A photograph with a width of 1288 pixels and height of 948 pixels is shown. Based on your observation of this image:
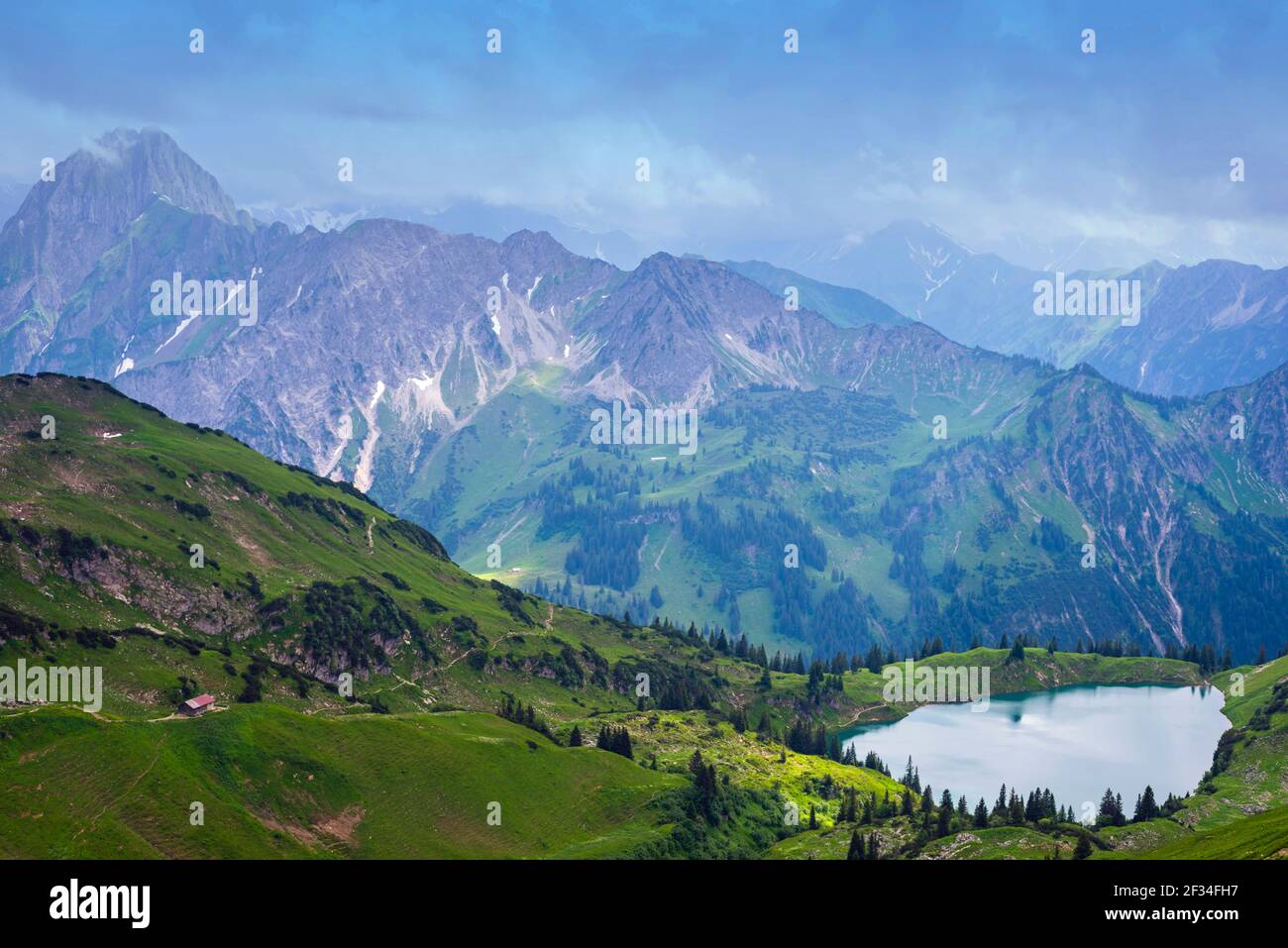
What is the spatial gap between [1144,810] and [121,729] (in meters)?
156

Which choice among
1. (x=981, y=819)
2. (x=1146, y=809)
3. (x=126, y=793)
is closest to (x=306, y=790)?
(x=126, y=793)

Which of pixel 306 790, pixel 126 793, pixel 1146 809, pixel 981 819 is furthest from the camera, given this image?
pixel 1146 809

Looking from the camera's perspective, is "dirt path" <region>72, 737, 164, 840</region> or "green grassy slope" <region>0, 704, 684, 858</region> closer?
"dirt path" <region>72, 737, 164, 840</region>

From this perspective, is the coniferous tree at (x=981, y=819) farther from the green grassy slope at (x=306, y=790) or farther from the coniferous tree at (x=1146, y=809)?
the green grassy slope at (x=306, y=790)

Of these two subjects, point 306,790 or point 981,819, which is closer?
point 306,790

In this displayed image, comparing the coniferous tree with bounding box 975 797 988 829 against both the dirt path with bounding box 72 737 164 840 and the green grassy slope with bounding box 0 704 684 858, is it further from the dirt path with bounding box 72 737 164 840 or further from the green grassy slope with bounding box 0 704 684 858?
the dirt path with bounding box 72 737 164 840

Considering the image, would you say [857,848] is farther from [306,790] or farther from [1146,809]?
[306,790]

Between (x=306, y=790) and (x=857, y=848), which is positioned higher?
(x=306, y=790)

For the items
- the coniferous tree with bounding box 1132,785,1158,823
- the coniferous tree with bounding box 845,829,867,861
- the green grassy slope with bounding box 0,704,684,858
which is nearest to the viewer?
the green grassy slope with bounding box 0,704,684,858

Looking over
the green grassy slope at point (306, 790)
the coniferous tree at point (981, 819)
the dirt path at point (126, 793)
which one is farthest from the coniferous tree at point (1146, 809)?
the dirt path at point (126, 793)

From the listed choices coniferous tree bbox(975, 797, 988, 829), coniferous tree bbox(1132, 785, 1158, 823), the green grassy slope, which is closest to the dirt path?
the green grassy slope

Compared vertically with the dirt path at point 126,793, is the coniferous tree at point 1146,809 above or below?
below

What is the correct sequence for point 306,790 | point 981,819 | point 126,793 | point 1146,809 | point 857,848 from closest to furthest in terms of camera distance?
point 126,793 → point 306,790 → point 857,848 → point 981,819 → point 1146,809
